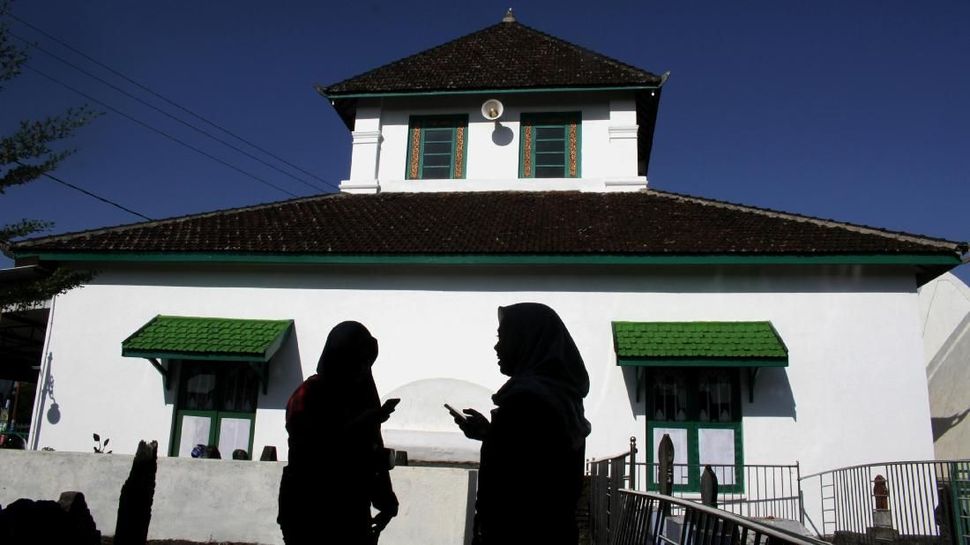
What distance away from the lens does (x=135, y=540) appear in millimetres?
6191

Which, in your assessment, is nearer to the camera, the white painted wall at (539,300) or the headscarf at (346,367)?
the headscarf at (346,367)

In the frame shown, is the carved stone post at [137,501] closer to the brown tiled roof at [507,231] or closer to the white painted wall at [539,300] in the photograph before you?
the white painted wall at [539,300]

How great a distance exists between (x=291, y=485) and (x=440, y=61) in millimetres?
15510

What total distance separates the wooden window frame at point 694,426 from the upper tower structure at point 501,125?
5.05 meters

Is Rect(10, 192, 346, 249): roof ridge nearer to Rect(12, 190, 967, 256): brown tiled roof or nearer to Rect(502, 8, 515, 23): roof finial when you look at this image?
Rect(12, 190, 967, 256): brown tiled roof

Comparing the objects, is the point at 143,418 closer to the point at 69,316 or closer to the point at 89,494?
the point at 69,316

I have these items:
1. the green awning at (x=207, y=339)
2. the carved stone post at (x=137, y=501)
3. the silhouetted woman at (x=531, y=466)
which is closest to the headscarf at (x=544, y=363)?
the silhouetted woman at (x=531, y=466)

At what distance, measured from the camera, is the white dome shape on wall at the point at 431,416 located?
1210 cm

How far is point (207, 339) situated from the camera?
12719 millimetres

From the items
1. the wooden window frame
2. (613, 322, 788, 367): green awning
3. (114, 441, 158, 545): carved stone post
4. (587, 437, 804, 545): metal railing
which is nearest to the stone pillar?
(613, 322, 788, 367): green awning

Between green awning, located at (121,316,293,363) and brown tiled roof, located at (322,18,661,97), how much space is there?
6687 mm

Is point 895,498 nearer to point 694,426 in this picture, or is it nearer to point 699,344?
point 694,426

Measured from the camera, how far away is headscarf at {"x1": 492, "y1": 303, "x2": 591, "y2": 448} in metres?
3.18

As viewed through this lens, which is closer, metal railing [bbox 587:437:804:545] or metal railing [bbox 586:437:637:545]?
metal railing [bbox 586:437:637:545]
